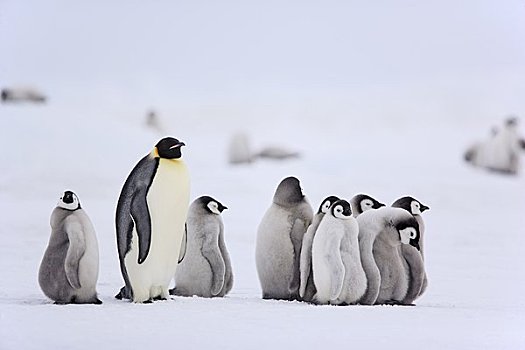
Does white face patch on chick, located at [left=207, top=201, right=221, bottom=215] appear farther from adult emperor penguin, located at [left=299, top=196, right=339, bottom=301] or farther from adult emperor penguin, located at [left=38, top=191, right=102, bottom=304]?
adult emperor penguin, located at [left=38, top=191, right=102, bottom=304]

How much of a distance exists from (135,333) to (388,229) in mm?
728

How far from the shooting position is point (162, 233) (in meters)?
2.31

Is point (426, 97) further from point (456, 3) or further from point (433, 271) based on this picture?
point (433, 271)

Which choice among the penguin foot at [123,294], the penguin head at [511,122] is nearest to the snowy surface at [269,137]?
the penguin foot at [123,294]

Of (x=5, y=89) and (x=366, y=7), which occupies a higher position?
(x=366, y=7)

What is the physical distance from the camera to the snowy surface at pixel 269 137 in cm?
217

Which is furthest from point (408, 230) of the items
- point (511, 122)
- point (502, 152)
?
point (511, 122)

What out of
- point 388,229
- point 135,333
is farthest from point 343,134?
point 135,333

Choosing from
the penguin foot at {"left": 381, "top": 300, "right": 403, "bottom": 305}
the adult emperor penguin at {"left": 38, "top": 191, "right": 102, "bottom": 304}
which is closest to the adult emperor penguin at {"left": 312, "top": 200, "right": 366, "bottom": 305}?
the penguin foot at {"left": 381, "top": 300, "right": 403, "bottom": 305}

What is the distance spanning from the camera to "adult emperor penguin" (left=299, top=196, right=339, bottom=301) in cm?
239

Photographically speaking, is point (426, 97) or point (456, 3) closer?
point (456, 3)

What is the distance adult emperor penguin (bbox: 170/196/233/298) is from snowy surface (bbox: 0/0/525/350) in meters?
0.13

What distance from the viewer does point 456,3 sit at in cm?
412

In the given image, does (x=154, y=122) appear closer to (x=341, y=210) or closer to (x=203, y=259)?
(x=203, y=259)
